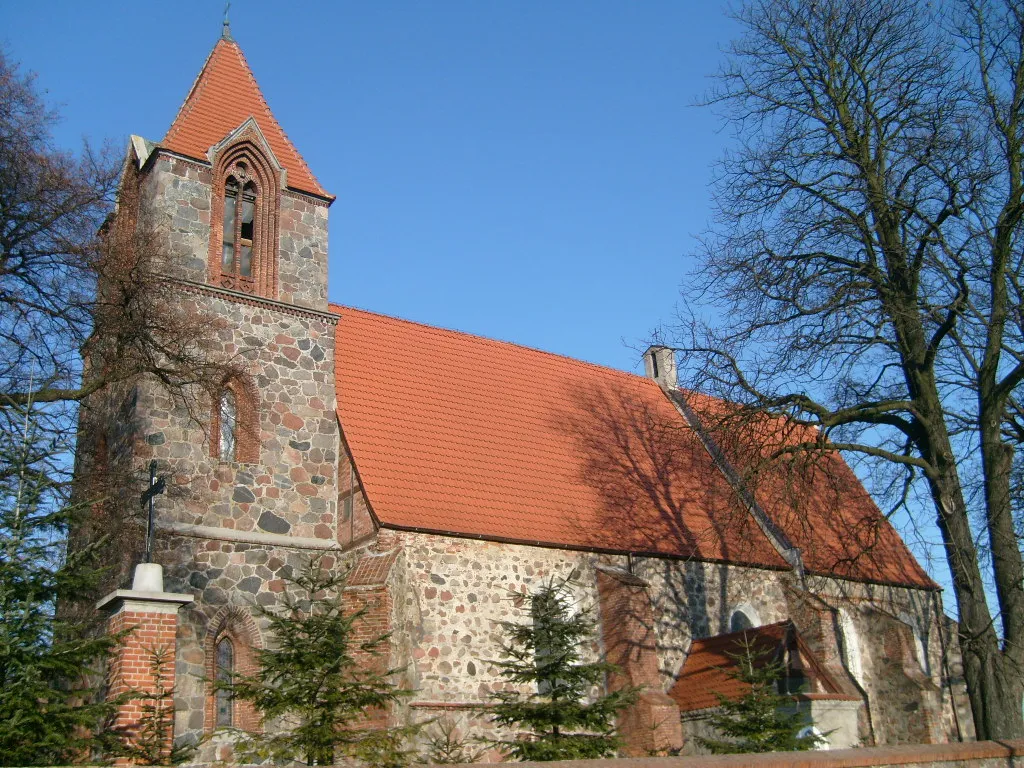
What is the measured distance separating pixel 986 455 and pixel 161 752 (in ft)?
31.0

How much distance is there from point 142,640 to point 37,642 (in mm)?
1474

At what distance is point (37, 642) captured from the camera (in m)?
8.25

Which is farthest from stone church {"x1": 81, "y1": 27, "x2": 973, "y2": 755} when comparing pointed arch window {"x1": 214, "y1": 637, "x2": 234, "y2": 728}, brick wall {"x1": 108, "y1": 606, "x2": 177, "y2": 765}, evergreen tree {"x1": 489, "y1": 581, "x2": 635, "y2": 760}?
brick wall {"x1": 108, "y1": 606, "x2": 177, "y2": 765}

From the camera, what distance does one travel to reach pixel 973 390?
497 inches

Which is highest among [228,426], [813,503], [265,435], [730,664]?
[228,426]

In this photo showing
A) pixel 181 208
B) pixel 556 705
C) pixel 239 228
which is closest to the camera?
pixel 556 705

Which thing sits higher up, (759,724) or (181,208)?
(181,208)

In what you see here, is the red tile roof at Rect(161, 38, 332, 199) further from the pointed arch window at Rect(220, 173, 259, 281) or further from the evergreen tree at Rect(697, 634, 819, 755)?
the evergreen tree at Rect(697, 634, 819, 755)

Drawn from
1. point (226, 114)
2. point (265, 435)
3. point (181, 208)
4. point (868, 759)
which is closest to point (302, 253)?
point (181, 208)

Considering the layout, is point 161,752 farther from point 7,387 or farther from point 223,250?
point 223,250

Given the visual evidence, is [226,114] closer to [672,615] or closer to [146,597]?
[146,597]

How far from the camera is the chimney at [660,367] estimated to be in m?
24.2

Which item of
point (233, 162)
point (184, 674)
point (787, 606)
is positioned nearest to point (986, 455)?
point (787, 606)

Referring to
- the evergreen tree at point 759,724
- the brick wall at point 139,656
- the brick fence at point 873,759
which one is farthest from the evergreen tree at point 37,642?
the evergreen tree at point 759,724
